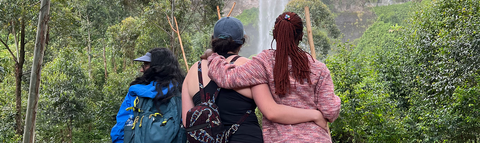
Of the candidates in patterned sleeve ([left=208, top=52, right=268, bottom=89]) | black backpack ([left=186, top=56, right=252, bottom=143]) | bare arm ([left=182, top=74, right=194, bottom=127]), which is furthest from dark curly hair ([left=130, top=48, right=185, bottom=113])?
patterned sleeve ([left=208, top=52, right=268, bottom=89])

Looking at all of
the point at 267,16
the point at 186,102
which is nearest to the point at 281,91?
the point at 186,102

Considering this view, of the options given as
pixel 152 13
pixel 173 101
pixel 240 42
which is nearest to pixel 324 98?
pixel 240 42

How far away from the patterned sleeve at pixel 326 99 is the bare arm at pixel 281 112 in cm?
3

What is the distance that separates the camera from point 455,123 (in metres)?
4.75

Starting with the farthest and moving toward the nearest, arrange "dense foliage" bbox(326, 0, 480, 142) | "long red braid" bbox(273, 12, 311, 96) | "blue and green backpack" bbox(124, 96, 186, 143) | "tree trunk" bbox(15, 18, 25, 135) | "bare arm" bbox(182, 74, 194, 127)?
"tree trunk" bbox(15, 18, 25, 135), "dense foliage" bbox(326, 0, 480, 142), "blue and green backpack" bbox(124, 96, 186, 143), "bare arm" bbox(182, 74, 194, 127), "long red braid" bbox(273, 12, 311, 96)

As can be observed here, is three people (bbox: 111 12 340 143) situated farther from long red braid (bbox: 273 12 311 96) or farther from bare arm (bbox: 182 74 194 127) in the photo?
bare arm (bbox: 182 74 194 127)

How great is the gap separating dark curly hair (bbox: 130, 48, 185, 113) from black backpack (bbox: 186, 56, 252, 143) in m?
0.66

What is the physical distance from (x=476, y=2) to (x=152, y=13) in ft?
30.2

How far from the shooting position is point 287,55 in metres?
1.18

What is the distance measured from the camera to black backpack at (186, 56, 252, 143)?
49.1 inches

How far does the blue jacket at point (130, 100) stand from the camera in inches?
75.2

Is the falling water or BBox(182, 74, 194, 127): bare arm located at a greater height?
the falling water

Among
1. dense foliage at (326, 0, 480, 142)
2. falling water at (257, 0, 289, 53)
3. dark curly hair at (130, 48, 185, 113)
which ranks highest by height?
falling water at (257, 0, 289, 53)

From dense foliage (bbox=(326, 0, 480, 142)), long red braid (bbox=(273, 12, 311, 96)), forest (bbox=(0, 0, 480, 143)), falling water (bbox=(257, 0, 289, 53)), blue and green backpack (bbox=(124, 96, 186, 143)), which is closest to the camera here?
long red braid (bbox=(273, 12, 311, 96))
